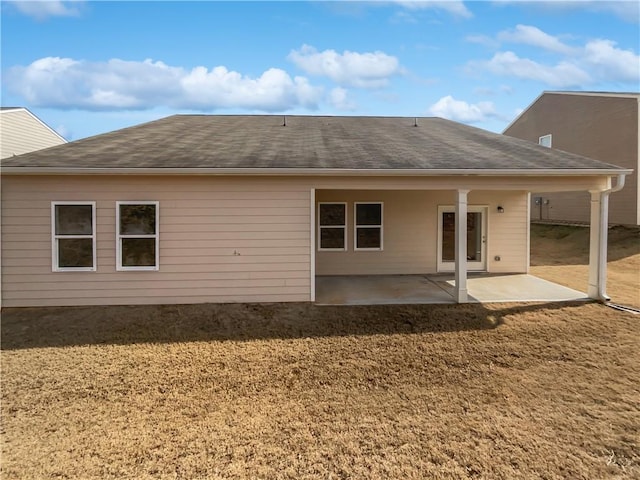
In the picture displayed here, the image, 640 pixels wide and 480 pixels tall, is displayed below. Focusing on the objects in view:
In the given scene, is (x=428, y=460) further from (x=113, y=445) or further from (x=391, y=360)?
(x=113, y=445)

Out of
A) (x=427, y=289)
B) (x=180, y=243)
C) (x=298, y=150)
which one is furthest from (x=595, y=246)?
(x=180, y=243)

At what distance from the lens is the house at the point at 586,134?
1647cm

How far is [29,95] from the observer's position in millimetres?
20312

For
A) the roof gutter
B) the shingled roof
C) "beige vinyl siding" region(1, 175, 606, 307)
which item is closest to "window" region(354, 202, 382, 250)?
the shingled roof

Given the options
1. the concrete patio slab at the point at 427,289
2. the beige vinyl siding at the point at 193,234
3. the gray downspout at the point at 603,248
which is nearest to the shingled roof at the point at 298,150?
the beige vinyl siding at the point at 193,234

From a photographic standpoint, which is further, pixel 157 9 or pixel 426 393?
pixel 157 9

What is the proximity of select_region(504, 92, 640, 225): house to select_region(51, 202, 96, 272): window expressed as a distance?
19281mm

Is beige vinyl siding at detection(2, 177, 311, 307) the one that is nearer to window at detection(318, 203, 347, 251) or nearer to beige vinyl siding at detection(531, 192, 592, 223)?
window at detection(318, 203, 347, 251)

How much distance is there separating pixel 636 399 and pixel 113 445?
5.76 m

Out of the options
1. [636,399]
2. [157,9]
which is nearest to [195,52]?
[157,9]

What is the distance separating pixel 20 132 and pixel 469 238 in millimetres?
17613

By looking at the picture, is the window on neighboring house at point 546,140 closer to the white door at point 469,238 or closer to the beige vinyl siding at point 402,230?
the beige vinyl siding at point 402,230

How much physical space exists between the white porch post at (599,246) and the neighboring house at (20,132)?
62.4 ft

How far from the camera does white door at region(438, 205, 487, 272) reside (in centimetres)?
1145
